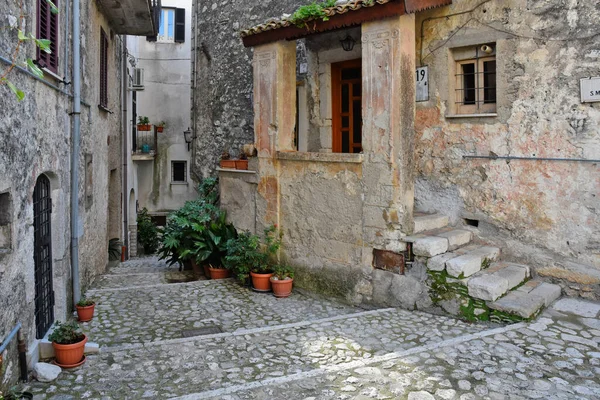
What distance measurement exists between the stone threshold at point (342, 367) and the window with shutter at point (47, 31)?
373 cm

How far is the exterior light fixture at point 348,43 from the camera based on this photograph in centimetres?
818

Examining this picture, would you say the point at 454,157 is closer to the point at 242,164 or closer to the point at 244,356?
the point at 242,164

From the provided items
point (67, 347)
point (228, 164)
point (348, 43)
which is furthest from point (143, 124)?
point (67, 347)

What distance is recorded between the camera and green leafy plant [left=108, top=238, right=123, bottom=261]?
1202 cm

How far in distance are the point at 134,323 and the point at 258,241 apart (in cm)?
243

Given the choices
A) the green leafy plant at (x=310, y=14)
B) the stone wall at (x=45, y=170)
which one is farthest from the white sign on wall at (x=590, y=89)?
the stone wall at (x=45, y=170)

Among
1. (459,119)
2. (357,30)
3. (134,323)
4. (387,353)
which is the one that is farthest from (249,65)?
(387,353)

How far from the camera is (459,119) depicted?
23.2 ft

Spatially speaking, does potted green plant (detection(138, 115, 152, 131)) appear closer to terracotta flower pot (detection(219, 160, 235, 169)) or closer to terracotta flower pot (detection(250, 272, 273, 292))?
terracotta flower pot (detection(219, 160, 235, 169))

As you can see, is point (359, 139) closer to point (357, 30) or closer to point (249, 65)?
point (357, 30)

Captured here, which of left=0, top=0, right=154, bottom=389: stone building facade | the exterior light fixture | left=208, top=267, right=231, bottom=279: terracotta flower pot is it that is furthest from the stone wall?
the exterior light fixture

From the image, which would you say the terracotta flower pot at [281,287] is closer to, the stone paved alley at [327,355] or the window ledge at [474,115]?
the stone paved alley at [327,355]

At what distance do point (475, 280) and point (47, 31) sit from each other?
5.53 metres

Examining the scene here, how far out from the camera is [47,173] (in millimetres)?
5766
